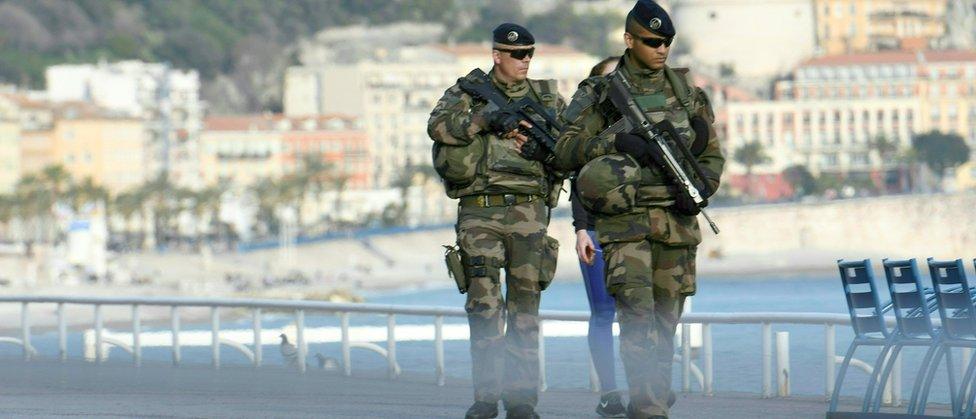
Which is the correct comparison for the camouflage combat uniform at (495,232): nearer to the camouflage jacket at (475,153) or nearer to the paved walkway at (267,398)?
the camouflage jacket at (475,153)

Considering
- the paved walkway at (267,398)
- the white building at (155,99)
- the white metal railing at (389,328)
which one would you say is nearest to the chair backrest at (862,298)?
the paved walkway at (267,398)

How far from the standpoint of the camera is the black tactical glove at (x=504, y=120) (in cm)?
963

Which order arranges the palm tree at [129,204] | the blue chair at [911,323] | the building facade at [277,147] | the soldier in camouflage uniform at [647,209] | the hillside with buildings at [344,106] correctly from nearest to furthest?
1. the soldier in camouflage uniform at [647,209]
2. the blue chair at [911,323]
3. the palm tree at [129,204]
4. the hillside with buildings at [344,106]
5. the building facade at [277,147]

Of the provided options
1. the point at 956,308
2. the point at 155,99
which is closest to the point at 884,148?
the point at 155,99

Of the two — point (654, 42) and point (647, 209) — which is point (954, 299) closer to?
point (647, 209)

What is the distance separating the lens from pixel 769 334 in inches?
444

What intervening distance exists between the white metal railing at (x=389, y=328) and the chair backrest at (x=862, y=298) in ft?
4.52

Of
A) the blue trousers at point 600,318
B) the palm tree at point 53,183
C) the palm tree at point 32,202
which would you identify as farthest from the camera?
the palm tree at point 53,183

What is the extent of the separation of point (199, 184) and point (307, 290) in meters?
39.2

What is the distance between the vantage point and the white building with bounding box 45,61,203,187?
5030 inches

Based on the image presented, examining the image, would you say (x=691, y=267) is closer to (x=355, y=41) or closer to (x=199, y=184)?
(x=199, y=184)

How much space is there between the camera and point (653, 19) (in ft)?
28.3

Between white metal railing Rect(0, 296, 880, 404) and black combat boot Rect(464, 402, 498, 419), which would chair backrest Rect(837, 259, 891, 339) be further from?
white metal railing Rect(0, 296, 880, 404)

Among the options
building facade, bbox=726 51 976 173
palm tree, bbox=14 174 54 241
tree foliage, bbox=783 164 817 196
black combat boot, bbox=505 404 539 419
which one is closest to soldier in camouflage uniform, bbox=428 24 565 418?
black combat boot, bbox=505 404 539 419
